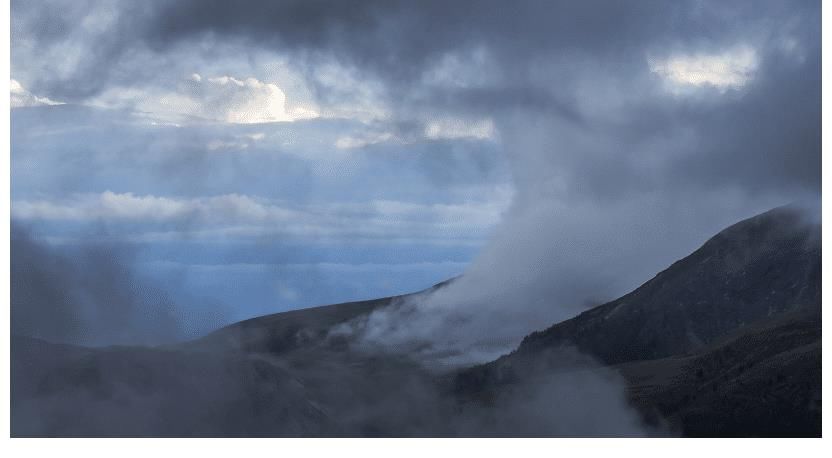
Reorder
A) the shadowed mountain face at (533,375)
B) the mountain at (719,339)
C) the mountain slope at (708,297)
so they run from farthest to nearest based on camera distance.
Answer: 1. the mountain slope at (708,297)
2. the mountain at (719,339)
3. the shadowed mountain face at (533,375)

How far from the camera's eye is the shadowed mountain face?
7694 centimetres

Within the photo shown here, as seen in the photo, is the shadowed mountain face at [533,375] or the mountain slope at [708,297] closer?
the shadowed mountain face at [533,375]

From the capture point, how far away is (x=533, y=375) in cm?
13875

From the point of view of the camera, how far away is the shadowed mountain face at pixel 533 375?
252 ft

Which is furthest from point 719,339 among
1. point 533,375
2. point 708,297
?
point 533,375

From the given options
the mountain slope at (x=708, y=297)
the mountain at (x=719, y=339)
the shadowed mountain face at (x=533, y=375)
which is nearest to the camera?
the shadowed mountain face at (x=533, y=375)

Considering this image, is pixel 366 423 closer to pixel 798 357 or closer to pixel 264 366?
pixel 264 366

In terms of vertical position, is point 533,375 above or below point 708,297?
below

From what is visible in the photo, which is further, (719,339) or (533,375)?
(719,339)

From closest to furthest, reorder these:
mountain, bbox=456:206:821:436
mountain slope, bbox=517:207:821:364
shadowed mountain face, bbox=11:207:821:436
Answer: shadowed mountain face, bbox=11:207:821:436 < mountain, bbox=456:206:821:436 < mountain slope, bbox=517:207:821:364

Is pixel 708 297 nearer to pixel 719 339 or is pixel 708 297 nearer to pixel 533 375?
pixel 719 339

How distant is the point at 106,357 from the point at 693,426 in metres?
57.4

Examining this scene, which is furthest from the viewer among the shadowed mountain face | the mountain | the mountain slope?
the mountain slope

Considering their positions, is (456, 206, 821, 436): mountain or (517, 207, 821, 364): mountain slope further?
(517, 207, 821, 364): mountain slope
